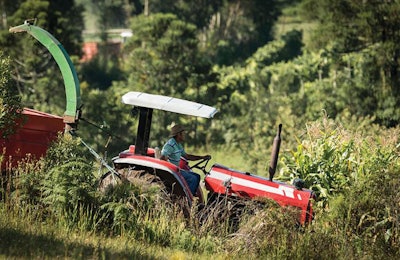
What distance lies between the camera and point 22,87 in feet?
105

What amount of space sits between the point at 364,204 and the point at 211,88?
2309 cm

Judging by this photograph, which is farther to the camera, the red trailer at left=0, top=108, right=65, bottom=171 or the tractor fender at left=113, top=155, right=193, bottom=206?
the red trailer at left=0, top=108, right=65, bottom=171

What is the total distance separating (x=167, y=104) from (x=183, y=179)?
1005mm

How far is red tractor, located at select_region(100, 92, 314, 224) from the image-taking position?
1058 centimetres

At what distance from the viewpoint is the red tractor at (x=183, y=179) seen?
10.6 meters

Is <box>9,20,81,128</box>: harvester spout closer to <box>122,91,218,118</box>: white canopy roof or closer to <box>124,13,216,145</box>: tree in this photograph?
<box>122,91,218,118</box>: white canopy roof

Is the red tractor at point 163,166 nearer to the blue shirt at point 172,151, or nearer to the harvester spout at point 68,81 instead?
the harvester spout at point 68,81

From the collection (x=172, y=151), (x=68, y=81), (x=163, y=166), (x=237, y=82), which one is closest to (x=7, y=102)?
(x=68, y=81)

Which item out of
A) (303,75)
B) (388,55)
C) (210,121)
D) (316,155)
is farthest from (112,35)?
(316,155)

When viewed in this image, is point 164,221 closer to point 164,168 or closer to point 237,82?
point 164,168

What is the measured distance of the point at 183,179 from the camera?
10.7 meters

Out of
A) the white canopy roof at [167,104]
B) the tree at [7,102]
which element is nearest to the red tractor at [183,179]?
the white canopy roof at [167,104]

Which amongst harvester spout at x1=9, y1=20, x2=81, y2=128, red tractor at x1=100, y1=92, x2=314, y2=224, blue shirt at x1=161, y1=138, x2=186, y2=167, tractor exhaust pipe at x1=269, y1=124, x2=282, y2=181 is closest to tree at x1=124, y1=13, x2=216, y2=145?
harvester spout at x1=9, y1=20, x2=81, y2=128

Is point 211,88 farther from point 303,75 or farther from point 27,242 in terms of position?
point 27,242
